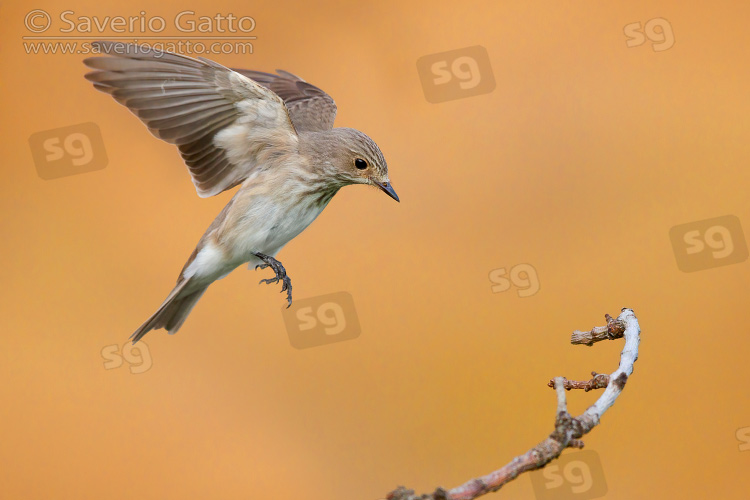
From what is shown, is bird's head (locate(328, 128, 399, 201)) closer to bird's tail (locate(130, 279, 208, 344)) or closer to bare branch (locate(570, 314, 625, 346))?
bird's tail (locate(130, 279, 208, 344))

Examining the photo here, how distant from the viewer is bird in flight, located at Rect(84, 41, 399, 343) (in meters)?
2.67

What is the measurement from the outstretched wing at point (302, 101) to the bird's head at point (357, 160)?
1.66 ft

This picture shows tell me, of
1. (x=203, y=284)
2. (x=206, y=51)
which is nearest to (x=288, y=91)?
(x=206, y=51)

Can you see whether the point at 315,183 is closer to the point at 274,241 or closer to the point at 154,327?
the point at 274,241

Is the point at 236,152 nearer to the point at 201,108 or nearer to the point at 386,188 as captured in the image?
the point at 201,108

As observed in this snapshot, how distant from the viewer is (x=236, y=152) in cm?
291

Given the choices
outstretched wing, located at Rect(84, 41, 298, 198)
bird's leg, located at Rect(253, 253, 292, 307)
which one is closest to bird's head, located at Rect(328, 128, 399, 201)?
outstretched wing, located at Rect(84, 41, 298, 198)

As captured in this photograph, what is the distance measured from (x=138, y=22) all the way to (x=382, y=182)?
7.35 feet

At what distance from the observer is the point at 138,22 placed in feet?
14.0

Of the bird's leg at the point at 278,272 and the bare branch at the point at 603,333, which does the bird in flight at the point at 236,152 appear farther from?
the bare branch at the point at 603,333

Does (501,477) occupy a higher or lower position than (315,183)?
lower

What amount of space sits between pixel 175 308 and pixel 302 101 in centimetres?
117

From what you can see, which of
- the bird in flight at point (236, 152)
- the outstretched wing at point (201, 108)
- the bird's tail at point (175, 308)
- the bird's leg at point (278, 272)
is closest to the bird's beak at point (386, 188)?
the bird in flight at point (236, 152)

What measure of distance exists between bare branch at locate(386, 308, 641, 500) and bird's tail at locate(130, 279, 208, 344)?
169 cm
